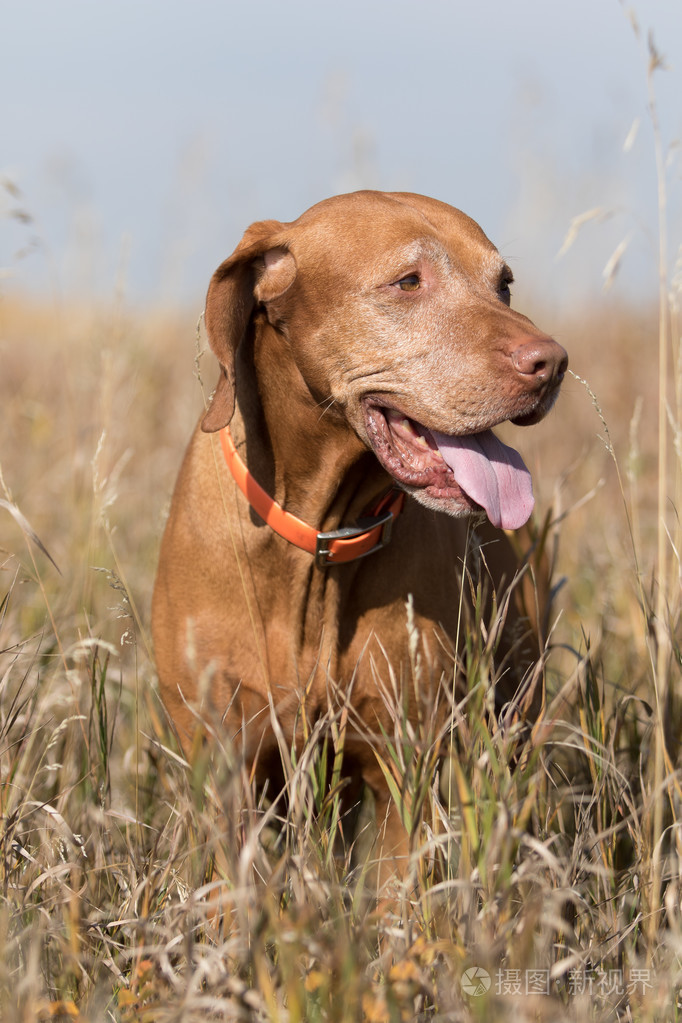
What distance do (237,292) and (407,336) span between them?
51 centimetres

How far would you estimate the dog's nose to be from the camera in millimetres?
2512

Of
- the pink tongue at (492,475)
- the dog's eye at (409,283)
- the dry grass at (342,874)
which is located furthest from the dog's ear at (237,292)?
the pink tongue at (492,475)

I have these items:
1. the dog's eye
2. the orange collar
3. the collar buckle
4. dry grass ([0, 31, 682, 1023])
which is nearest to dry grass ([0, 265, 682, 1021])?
dry grass ([0, 31, 682, 1023])

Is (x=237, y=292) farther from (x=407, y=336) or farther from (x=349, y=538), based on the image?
(x=349, y=538)

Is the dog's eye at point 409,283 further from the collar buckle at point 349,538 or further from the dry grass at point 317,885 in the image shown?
the dry grass at point 317,885

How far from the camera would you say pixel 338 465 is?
295 cm

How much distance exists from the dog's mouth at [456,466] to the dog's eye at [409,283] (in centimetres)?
32

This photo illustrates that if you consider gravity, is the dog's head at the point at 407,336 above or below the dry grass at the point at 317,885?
above

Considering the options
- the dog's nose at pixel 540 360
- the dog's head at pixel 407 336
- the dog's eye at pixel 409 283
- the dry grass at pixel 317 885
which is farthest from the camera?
the dog's eye at pixel 409 283

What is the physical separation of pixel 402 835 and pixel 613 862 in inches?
22.6

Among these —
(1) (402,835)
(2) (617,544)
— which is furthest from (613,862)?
(2) (617,544)

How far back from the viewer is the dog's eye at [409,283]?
2.79 m

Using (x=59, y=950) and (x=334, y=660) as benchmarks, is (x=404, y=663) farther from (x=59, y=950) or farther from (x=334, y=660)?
(x=59, y=950)

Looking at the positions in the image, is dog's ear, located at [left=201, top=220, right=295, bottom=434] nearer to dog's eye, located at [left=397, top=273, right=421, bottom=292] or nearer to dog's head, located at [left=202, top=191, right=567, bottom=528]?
dog's head, located at [left=202, top=191, right=567, bottom=528]
